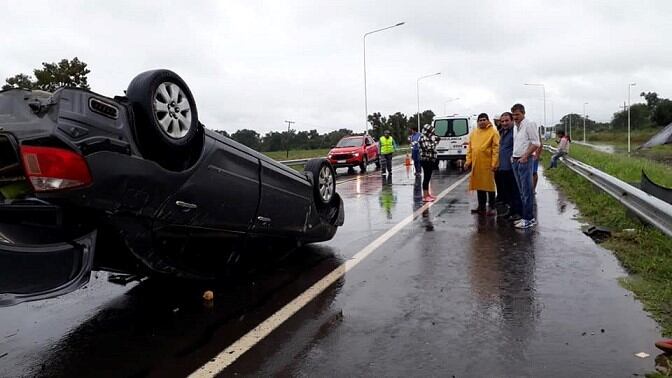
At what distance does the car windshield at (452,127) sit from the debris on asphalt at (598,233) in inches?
582

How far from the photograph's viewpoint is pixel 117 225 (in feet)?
12.0

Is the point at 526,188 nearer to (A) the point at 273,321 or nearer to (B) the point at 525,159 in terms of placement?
(B) the point at 525,159

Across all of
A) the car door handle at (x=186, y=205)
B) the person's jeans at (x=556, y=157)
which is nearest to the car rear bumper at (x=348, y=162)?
the person's jeans at (x=556, y=157)

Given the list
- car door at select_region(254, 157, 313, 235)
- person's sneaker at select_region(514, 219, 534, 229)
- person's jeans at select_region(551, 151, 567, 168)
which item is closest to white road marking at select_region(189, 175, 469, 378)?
car door at select_region(254, 157, 313, 235)

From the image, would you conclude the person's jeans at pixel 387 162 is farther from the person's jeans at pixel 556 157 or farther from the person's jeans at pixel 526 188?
the person's jeans at pixel 526 188

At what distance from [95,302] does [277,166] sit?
1.99 m

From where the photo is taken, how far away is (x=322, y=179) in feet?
21.1

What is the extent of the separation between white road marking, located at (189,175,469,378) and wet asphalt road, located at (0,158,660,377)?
7 centimetres

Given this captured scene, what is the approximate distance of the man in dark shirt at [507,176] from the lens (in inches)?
342

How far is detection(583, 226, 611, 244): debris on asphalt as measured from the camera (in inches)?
273

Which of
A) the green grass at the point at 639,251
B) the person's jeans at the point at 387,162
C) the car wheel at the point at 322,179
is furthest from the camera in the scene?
the person's jeans at the point at 387,162

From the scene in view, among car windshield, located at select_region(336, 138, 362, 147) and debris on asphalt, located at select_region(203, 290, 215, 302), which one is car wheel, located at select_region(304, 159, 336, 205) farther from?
car windshield, located at select_region(336, 138, 362, 147)

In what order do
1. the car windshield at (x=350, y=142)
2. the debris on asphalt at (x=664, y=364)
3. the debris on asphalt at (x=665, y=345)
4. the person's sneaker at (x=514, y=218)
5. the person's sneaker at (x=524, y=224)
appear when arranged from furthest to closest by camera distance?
1. the car windshield at (x=350, y=142)
2. the person's sneaker at (x=514, y=218)
3. the person's sneaker at (x=524, y=224)
4. the debris on asphalt at (x=665, y=345)
5. the debris on asphalt at (x=664, y=364)

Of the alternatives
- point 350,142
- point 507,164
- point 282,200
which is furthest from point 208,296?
point 350,142
